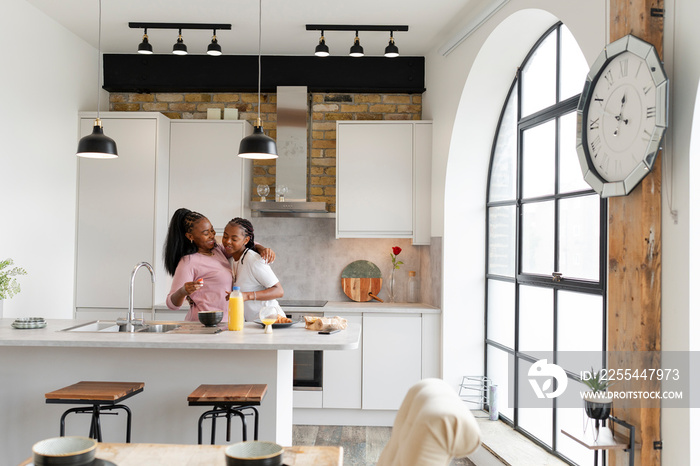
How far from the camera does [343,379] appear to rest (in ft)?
15.5

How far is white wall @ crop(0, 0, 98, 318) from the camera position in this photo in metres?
3.88

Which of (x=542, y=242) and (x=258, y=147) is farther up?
(x=258, y=147)

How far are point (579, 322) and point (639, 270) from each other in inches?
41.7

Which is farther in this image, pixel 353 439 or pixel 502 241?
pixel 353 439

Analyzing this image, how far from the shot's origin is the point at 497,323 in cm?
437

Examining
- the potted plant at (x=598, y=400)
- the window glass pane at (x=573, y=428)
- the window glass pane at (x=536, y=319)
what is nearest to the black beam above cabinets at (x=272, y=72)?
the window glass pane at (x=536, y=319)

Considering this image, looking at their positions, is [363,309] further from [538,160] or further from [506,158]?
[538,160]

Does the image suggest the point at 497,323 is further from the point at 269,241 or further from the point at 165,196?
the point at 165,196

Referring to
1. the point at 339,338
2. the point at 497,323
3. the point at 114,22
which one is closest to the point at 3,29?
the point at 114,22

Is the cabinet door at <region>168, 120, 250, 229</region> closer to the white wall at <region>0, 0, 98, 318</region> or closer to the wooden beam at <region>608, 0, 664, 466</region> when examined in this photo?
the white wall at <region>0, 0, 98, 318</region>

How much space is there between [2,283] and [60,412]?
92 centimetres

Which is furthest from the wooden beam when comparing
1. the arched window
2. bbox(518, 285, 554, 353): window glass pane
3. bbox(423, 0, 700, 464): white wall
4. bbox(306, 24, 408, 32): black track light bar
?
bbox(306, 24, 408, 32): black track light bar

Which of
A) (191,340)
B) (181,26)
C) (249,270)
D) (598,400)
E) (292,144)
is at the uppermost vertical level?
(181,26)

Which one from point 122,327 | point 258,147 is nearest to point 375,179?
point 258,147
